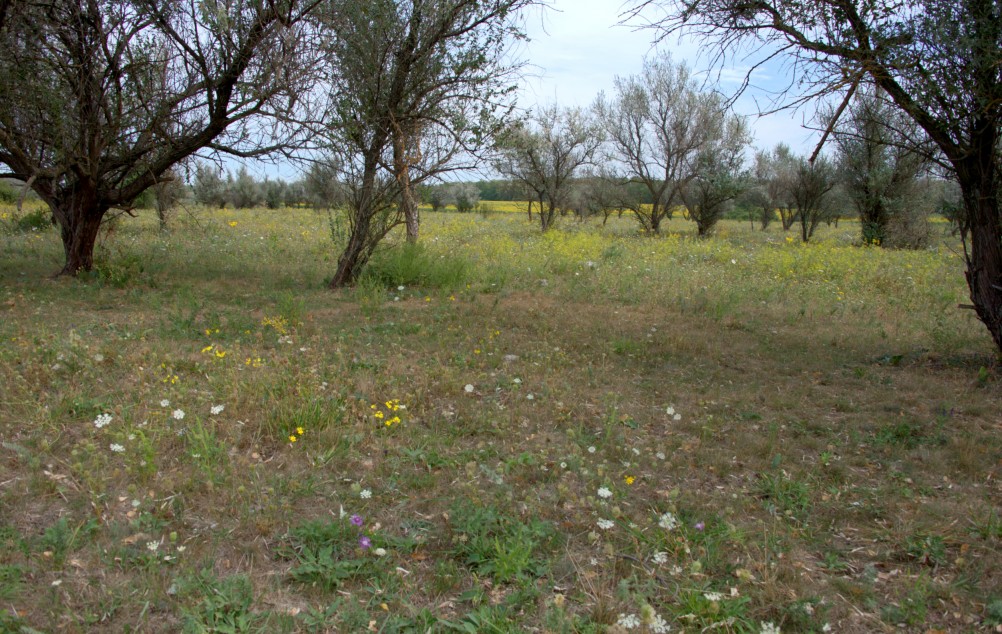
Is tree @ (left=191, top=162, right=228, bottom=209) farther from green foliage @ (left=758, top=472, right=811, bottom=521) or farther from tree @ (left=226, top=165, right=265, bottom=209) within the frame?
green foliage @ (left=758, top=472, right=811, bottom=521)

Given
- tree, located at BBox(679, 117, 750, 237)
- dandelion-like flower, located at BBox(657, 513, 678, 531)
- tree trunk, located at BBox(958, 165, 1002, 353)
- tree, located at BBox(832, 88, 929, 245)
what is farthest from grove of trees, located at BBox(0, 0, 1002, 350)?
tree, located at BBox(679, 117, 750, 237)

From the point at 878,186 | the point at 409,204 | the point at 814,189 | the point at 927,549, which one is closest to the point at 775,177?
the point at 814,189

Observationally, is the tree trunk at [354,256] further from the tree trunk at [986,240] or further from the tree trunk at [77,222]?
the tree trunk at [986,240]

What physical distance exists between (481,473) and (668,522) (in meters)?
1.03

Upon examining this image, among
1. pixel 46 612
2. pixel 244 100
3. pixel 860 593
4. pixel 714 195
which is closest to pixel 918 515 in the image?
pixel 860 593

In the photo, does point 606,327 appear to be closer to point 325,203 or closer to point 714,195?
point 325,203

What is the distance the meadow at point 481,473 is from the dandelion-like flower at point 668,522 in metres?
0.01

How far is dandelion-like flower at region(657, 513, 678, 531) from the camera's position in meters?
2.73

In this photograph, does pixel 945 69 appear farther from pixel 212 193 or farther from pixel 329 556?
pixel 212 193

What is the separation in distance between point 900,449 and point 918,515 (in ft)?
2.87

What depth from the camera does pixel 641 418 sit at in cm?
414

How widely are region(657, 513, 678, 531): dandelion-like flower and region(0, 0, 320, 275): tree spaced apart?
629 cm

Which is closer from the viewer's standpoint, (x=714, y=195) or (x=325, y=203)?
(x=325, y=203)

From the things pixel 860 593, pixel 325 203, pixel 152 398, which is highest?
pixel 325 203
